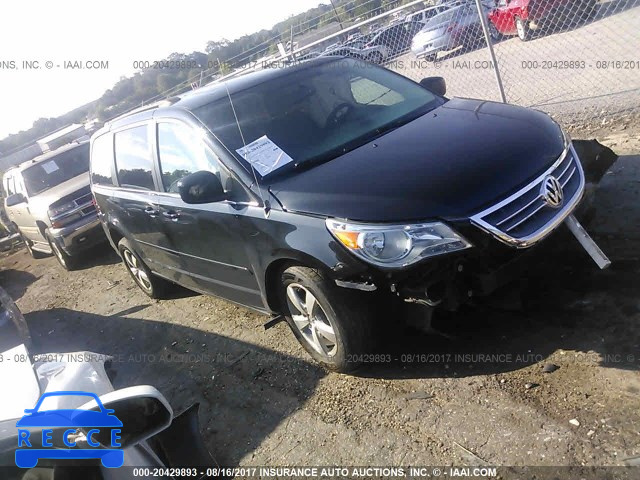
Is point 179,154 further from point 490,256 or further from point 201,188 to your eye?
point 490,256

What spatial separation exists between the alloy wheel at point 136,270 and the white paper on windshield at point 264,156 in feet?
9.24

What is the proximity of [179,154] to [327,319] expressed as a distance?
177 cm

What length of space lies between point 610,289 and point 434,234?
143 cm

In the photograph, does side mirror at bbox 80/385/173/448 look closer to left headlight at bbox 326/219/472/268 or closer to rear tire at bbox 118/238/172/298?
left headlight at bbox 326/219/472/268

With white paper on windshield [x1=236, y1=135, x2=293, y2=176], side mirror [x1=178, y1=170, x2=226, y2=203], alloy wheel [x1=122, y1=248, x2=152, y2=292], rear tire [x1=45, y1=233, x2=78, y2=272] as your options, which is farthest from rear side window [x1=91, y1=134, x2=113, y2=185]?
rear tire [x1=45, y1=233, x2=78, y2=272]

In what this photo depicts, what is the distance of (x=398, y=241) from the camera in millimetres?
2816

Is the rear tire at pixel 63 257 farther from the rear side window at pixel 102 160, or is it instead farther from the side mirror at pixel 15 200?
the rear side window at pixel 102 160

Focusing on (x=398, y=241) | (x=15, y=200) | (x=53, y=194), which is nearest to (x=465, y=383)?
(x=398, y=241)

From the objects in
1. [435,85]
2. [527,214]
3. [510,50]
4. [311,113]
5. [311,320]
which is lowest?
[510,50]

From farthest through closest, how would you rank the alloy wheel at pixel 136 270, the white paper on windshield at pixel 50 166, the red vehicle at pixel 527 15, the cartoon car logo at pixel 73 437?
the red vehicle at pixel 527 15 → the white paper on windshield at pixel 50 166 → the alloy wheel at pixel 136 270 → the cartoon car logo at pixel 73 437

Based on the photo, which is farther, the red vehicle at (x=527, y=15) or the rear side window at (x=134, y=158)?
the red vehicle at (x=527, y=15)

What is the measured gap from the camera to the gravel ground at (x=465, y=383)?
8.72ft

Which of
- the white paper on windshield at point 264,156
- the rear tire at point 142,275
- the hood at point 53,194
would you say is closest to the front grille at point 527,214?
the white paper on windshield at point 264,156

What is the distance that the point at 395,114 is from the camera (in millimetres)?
3943
